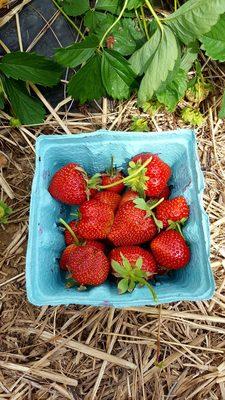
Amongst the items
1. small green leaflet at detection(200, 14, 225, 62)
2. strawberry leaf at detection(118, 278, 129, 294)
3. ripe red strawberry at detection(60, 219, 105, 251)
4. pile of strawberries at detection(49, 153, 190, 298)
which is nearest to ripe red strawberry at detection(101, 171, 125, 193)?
pile of strawberries at detection(49, 153, 190, 298)

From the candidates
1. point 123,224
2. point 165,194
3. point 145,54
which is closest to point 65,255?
point 123,224

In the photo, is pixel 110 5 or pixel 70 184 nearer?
pixel 70 184

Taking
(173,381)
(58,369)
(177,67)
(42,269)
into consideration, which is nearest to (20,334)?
(58,369)

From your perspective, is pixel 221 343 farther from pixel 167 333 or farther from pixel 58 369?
pixel 58 369

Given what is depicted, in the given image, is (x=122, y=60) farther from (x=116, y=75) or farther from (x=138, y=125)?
(x=138, y=125)

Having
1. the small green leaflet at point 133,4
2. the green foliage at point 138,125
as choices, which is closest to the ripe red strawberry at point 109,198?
the green foliage at point 138,125

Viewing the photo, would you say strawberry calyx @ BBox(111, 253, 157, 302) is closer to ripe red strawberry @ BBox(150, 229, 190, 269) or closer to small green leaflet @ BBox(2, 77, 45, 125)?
ripe red strawberry @ BBox(150, 229, 190, 269)

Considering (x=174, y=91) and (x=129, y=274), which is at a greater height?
(x=174, y=91)
